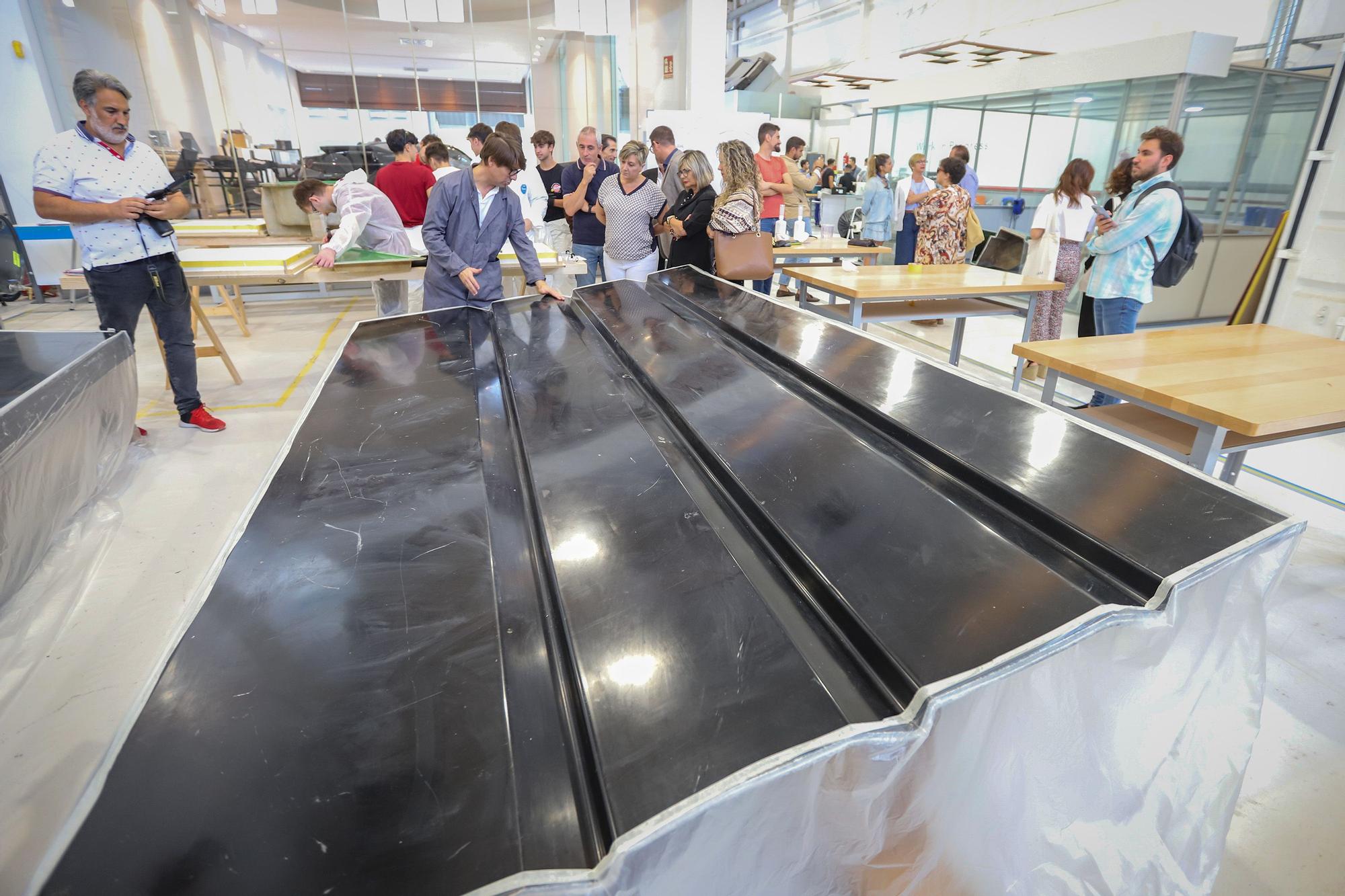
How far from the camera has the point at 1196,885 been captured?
1093 mm

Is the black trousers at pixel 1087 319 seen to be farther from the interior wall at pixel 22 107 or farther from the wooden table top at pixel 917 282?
the interior wall at pixel 22 107

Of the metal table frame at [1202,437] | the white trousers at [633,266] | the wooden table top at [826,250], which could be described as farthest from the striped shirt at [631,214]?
the metal table frame at [1202,437]

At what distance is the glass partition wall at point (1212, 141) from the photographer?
5.68 meters

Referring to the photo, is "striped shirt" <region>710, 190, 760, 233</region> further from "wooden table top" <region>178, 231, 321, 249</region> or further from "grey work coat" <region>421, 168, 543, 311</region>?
"wooden table top" <region>178, 231, 321, 249</region>

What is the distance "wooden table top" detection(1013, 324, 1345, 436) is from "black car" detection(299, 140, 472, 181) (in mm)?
7021

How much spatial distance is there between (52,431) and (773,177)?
518cm

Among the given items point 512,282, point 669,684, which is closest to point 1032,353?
point 669,684

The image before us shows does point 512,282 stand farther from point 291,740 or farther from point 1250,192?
point 1250,192

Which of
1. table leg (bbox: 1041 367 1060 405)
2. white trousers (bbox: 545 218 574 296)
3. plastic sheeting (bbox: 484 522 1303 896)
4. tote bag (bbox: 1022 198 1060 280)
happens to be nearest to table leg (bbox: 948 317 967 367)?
tote bag (bbox: 1022 198 1060 280)

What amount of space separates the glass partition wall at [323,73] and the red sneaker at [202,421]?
464cm

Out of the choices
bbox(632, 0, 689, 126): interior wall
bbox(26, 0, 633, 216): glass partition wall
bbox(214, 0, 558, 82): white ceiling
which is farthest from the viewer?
bbox(632, 0, 689, 126): interior wall

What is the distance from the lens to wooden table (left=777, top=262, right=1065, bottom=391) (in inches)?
136

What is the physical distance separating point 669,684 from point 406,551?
0.49m

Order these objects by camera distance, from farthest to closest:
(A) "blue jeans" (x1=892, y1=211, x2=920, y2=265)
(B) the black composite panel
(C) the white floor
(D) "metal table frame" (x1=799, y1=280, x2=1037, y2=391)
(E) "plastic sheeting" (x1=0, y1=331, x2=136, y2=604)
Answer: (A) "blue jeans" (x1=892, y1=211, x2=920, y2=265) → (D) "metal table frame" (x1=799, y1=280, x2=1037, y2=391) → (E) "plastic sheeting" (x1=0, y1=331, x2=136, y2=604) → (C) the white floor → (B) the black composite panel
